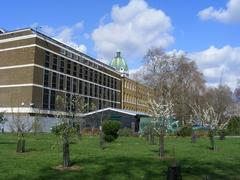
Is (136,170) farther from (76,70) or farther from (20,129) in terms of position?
(76,70)

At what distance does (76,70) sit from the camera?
8700 cm

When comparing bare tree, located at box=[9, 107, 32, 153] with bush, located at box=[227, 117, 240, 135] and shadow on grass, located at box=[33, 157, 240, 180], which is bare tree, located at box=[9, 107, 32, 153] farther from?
bush, located at box=[227, 117, 240, 135]

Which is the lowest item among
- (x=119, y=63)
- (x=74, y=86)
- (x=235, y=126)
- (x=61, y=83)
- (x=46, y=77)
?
(x=235, y=126)

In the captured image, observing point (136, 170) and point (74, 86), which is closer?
point (136, 170)

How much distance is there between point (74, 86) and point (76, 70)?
3.70 meters

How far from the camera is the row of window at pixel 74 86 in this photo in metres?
75.8

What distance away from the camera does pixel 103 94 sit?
10219 centimetres

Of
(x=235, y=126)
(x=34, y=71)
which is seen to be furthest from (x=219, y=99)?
(x=34, y=71)

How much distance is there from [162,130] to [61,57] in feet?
194


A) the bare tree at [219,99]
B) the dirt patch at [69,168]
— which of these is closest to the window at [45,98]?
the bare tree at [219,99]

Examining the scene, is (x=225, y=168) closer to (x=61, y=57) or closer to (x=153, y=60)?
(x=153, y=60)

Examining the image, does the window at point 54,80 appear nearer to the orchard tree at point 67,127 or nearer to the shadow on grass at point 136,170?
the orchard tree at point 67,127

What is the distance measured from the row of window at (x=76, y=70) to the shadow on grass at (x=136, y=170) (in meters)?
60.2

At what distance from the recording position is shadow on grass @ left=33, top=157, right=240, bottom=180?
13117mm
